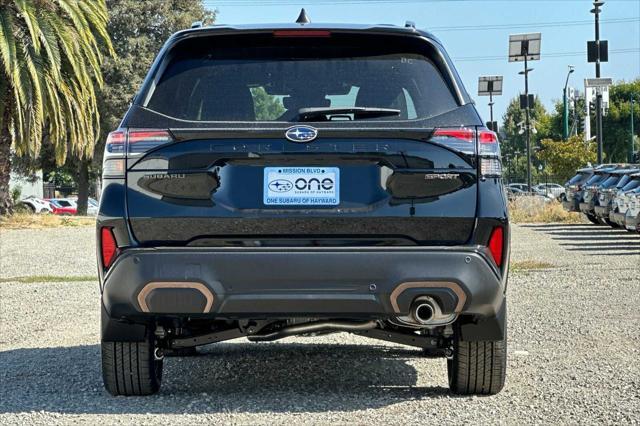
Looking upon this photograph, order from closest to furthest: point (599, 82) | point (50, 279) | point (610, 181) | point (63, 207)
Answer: point (50, 279), point (610, 181), point (599, 82), point (63, 207)

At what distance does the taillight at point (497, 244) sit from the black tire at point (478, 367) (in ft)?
1.91

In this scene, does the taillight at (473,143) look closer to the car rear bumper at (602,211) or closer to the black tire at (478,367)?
the black tire at (478,367)

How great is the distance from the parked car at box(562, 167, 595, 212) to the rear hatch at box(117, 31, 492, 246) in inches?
949

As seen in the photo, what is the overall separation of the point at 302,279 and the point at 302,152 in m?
0.60

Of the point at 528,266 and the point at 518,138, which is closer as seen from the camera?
the point at 528,266

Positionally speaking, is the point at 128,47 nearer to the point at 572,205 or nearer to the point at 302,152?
the point at 572,205

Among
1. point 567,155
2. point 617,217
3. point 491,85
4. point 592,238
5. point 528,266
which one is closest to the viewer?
point 528,266

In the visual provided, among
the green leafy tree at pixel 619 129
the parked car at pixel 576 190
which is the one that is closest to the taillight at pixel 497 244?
the parked car at pixel 576 190

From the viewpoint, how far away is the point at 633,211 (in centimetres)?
2216

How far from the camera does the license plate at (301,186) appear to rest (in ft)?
16.4

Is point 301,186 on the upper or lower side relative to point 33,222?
upper

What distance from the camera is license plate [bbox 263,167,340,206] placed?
16.4 ft

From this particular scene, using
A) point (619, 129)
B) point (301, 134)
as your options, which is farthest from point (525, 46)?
point (619, 129)

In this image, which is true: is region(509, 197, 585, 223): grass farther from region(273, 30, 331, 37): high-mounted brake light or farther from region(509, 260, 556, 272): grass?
region(273, 30, 331, 37): high-mounted brake light
